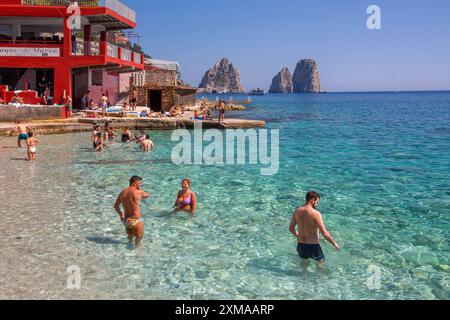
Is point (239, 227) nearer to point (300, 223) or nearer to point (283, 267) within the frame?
point (283, 267)

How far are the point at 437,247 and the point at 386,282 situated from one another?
242 cm

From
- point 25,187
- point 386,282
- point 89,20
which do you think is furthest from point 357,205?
point 89,20

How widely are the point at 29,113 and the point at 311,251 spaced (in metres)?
23.8

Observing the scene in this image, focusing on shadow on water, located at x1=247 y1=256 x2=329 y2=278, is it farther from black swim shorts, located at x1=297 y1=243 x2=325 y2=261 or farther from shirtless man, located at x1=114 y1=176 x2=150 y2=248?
shirtless man, located at x1=114 y1=176 x2=150 y2=248

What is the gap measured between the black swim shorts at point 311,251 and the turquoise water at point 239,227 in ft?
0.83

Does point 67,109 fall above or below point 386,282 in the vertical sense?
above

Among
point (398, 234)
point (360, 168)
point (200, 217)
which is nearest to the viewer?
point (398, 234)

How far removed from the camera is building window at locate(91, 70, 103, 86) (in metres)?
36.5

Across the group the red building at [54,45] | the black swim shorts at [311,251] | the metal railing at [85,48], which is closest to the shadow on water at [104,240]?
the black swim shorts at [311,251]

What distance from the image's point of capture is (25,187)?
14086mm

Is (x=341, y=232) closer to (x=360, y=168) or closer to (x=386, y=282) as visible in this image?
(x=386, y=282)

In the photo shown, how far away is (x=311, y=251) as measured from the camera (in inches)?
325

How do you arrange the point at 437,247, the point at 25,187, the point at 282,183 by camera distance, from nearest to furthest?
the point at 437,247
the point at 25,187
the point at 282,183

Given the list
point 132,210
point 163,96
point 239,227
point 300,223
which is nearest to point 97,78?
point 163,96
